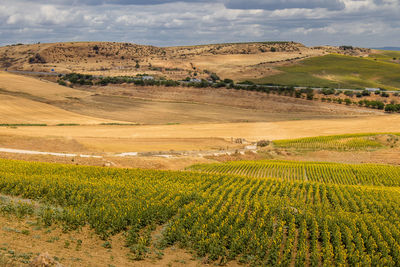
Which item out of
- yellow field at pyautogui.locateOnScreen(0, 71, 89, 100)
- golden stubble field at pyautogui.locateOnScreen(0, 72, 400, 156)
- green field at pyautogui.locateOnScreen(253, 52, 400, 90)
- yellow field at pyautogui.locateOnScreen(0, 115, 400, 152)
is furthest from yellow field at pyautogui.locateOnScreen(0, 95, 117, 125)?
green field at pyautogui.locateOnScreen(253, 52, 400, 90)

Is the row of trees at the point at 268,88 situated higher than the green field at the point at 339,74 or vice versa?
the green field at the point at 339,74

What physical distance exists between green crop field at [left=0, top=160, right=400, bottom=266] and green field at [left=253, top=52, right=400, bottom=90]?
105 meters

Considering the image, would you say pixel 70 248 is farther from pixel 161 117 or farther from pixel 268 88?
pixel 268 88

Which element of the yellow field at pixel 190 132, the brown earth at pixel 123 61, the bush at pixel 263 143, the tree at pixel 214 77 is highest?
the brown earth at pixel 123 61

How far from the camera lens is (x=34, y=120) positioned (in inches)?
3056

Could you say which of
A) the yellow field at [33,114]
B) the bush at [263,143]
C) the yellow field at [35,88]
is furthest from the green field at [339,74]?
the yellow field at [33,114]

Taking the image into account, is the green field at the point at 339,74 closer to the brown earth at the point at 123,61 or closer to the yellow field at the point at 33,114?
the brown earth at the point at 123,61

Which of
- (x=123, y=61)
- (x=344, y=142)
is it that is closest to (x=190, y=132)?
(x=344, y=142)

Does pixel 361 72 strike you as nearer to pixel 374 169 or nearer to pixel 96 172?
pixel 374 169

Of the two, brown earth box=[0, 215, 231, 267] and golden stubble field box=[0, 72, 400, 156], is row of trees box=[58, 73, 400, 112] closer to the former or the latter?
golden stubble field box=[0, 72, 400, 156]

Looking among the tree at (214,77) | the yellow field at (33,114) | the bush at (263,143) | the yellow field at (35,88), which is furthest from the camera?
the tree at (214,77)

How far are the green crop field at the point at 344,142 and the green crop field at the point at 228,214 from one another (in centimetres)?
2977

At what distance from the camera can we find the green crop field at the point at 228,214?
771 inches

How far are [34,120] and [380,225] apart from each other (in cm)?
7105
